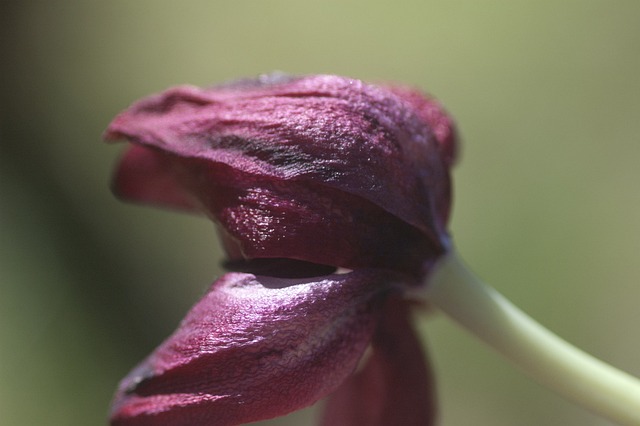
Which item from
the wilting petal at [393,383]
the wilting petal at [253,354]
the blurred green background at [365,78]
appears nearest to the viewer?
the wilting petal at [253,354]

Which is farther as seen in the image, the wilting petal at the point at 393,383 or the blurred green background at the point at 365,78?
the blurred green background at the point at 365,78

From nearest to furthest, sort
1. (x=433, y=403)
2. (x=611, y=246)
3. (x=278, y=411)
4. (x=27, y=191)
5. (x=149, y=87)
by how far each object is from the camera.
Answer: (x=278, y=411), (x=433, y=403), (x=611, y=246), (x=27, y=191), (x=149, y=87)

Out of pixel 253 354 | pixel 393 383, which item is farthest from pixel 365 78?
pixel 253 354

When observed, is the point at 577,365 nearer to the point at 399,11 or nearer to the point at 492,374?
the point at 492,374

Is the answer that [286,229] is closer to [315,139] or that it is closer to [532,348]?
[315,139]

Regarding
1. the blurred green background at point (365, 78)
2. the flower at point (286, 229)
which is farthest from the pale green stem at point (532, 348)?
the blurred green background at point (365, 78)

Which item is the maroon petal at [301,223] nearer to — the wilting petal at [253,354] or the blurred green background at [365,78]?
the wilting petal at [253,354]

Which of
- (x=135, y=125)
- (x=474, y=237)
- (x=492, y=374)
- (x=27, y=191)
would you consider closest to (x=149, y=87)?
(x=27, y=191)

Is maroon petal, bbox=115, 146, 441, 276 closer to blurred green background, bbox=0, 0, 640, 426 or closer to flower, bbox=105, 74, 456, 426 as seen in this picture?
flower, bbox=105, 74, 456, 426
